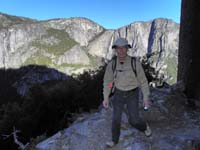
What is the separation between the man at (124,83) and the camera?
508cm

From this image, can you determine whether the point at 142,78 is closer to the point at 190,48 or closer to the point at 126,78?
the point at 126,78

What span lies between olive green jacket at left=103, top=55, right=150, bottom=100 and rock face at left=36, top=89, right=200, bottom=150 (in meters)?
1.02

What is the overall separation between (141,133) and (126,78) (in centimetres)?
137

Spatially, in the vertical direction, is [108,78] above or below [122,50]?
below

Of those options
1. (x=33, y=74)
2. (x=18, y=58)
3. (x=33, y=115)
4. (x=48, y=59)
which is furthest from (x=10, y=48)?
(x=33, y=115)

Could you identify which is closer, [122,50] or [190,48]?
[122,50]

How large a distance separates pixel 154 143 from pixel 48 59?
169m

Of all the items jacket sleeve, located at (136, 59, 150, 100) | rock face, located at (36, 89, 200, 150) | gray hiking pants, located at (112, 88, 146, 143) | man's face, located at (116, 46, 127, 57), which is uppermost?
man's face, located at (116, 46, 127, 57)

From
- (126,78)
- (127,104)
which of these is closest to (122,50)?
(126,78)

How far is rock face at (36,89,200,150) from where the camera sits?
574 cm

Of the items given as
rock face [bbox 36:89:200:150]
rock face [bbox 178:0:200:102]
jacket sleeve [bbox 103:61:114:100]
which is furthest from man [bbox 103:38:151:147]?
rock face [bbox 178:0:200:102]

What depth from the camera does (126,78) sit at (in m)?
5.17

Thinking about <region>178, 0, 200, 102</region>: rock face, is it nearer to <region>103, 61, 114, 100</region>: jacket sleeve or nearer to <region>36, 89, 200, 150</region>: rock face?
<region>36, 89, 200, 150</region>: rock face

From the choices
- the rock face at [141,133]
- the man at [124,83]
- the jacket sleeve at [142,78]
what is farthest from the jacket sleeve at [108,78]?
the rock face at [141,133]
